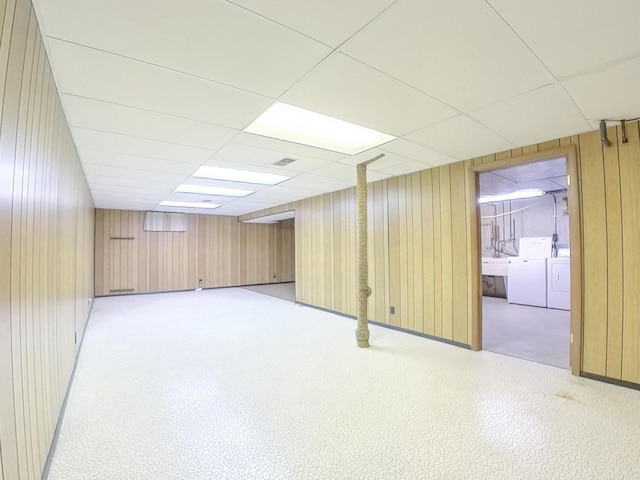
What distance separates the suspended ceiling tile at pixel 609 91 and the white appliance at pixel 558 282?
4017mm

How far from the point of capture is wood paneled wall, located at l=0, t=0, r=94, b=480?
1.04m

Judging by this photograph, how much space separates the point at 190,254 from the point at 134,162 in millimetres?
5439

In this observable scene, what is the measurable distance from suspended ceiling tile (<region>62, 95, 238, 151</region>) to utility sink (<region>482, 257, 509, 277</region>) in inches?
250

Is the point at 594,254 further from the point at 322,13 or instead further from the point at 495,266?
the point at 495,266

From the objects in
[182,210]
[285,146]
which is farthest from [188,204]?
[285,146]

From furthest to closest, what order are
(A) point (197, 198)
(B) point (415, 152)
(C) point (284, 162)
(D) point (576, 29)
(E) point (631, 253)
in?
(A) point (197, 198)
(C) point (284, 162)
(B) point (415, 152)
(E) point (631, 253)
(D) point (576, 29)

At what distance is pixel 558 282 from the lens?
219 inches

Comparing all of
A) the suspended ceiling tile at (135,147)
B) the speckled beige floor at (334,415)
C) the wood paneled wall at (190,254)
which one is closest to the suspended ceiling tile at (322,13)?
the suspended ceiling tile at (135,147)

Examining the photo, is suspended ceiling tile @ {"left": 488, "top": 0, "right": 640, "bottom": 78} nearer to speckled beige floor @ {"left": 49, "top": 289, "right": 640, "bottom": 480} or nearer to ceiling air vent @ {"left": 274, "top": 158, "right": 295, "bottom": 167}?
speckled beige floor @ {"left": 49, "top": 289, "right": 640, "bottom": 480}

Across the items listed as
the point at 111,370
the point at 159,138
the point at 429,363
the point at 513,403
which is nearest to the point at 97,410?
the point at 111,370

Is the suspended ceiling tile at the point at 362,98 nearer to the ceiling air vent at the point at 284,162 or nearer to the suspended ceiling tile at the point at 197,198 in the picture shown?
the ceiling air vent at the point at 284,162

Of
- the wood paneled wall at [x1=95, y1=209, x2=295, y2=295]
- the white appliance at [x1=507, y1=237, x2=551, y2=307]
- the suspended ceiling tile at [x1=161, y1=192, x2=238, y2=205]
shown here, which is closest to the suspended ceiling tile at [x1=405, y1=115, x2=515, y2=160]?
the white appliance at [x1=507, y1=237, x2=551, y2=307]

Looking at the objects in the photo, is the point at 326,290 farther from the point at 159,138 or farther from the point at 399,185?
the point at 159,138

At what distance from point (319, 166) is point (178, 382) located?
8.92 feet
